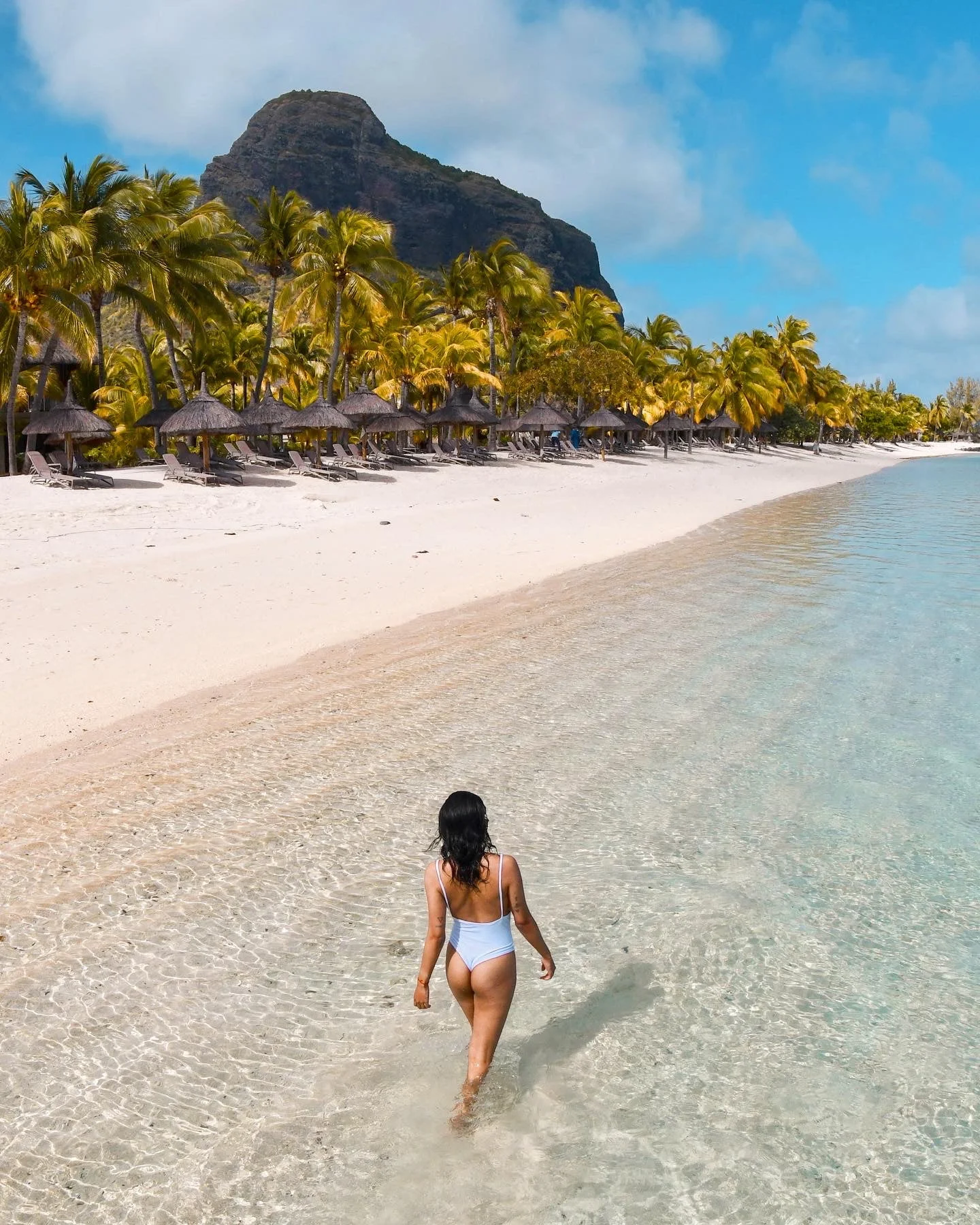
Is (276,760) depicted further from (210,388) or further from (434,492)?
(210,388)

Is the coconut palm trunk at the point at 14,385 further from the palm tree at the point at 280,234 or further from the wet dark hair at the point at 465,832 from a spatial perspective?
the wet dark hair at the point at 465,832

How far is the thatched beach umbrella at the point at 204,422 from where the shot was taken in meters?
24.4

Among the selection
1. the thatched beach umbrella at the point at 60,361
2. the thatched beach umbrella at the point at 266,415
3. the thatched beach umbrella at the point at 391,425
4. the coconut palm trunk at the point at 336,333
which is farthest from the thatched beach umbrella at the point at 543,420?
the thatched beach umbrella at the point at 60,361

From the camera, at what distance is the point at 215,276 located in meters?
29.5

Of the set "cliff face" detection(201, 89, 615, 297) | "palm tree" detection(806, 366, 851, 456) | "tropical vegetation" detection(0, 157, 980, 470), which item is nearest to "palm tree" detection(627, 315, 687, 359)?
"tropical vegetation" detection(0, 157, 980, 470)

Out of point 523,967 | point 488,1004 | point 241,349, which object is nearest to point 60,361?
point 241,349

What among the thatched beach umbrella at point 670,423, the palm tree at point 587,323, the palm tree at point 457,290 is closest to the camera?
the palm tree at point 457,290

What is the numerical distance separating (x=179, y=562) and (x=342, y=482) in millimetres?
13956

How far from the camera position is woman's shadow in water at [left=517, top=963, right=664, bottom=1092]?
12.1 ft

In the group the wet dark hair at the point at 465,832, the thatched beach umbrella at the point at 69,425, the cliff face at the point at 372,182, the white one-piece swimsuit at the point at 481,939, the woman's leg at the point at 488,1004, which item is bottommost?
the woman's leg at the point at 488,1004

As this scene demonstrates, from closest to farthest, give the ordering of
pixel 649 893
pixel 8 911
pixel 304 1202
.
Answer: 1. pixel 304 1202
2. pixel 8 911
3. pixel 649 893

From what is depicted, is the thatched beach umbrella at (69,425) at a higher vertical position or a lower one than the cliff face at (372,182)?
lower

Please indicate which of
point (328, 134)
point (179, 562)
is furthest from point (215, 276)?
point (328, 134)

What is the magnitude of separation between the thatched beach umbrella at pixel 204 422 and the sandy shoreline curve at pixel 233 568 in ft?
4.25
